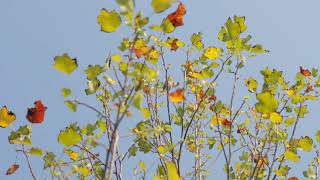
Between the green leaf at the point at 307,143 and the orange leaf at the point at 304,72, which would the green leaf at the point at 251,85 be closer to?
the orange leaf at the point at 304,72

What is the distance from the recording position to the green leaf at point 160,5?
166cm

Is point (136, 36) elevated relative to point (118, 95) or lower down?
elevated

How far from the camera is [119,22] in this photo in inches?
76.2

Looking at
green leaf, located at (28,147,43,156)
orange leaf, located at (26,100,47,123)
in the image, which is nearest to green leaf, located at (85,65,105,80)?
orange leaf, located at (26,100,47,123)

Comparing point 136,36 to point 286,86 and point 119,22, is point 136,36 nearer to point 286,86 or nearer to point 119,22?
point 119,22

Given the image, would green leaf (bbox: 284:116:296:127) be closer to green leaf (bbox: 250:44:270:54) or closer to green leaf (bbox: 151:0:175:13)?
green leaf (bbox: 250:44:270:54)

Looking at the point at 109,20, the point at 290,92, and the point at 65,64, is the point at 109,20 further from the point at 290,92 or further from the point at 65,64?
the point at 290,92

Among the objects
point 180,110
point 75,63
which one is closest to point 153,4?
point 75,63

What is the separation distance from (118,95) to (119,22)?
406 millimetres

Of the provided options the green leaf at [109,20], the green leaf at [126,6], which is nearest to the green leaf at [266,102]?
the green leaf at [109,20]

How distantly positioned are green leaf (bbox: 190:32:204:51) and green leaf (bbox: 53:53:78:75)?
7.01ft

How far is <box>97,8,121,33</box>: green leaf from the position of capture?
6.39 ft

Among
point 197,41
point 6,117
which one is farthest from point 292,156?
point 6,117

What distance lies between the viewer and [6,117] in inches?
99.9
